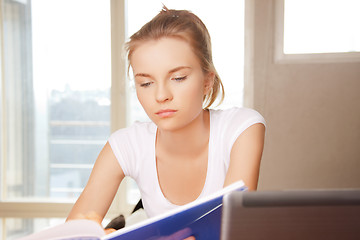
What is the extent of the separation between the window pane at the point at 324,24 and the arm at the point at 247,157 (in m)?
2.39

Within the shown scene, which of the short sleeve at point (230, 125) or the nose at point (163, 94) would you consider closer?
the nose at point (163, 94)

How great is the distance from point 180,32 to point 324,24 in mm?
2608

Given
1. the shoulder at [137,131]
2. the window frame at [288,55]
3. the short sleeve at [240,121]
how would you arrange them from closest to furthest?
the short sleeve at [240,121] → the shoulder at [137,131] → the window frame at [288,55]

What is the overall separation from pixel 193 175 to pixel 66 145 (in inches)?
101

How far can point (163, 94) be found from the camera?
0.86m

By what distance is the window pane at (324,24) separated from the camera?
3.08 meters

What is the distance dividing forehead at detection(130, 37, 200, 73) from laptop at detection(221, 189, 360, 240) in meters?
0.60

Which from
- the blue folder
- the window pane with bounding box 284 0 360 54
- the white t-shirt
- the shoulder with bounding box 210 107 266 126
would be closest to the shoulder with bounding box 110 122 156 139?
the white t-shirt

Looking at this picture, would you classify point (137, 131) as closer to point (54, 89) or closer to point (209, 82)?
point (209, 82)

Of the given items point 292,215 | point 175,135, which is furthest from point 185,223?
point 175,135

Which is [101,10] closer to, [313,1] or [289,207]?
[313,1]

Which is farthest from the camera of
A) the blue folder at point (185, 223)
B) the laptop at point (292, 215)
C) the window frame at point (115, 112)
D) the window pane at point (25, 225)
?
the window frame at point (115, 112)

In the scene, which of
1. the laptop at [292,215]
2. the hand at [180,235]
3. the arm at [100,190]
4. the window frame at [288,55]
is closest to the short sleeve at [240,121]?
the arm at [100,190]

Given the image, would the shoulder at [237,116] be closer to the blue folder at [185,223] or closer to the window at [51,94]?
the blue folder at [185,223]
